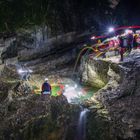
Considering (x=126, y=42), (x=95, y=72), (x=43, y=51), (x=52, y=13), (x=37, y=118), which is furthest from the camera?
(x=52, y=13)


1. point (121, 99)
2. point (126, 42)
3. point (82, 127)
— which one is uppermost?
point (126, 42)

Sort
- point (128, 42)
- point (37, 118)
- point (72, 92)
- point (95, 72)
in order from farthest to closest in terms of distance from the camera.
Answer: point (95, 72) → point (72, 92) → point (128, 42) → point (37, 118)

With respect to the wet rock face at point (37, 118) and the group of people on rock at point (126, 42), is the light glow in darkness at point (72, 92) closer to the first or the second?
the wet rock face at point (37, 118)

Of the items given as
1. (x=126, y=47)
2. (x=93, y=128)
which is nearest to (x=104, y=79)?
(x=126, y=47)

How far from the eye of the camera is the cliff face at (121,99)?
16.1 meters

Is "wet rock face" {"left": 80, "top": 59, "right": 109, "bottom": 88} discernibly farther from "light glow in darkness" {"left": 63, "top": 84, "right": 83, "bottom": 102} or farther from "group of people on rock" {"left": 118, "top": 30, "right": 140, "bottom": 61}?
"group of people on rock" {"left": 118, "top": 30, "right": 140, "bottom": 61}

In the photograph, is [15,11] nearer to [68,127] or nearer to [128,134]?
[68,127]

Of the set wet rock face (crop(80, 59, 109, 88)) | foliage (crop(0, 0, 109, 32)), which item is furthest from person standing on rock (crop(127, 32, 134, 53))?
foliage (crop(0, 0, 109, 32))

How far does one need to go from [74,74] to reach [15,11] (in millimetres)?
8454

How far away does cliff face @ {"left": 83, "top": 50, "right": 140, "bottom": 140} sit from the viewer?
634 inches

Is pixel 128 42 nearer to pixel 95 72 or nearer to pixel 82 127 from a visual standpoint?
pixel 95 72

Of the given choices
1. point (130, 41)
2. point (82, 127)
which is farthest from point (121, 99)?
point (130, 41)

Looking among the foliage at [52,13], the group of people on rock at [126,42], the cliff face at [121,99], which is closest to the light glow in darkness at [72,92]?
the cliff face at [121,99]

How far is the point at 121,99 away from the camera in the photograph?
18.0 meters
